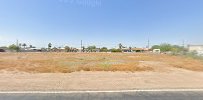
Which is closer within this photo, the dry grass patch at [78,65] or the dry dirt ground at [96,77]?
the dry dirt ground at [96,77]

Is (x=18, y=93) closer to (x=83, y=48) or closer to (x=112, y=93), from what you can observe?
(x=112, y=93)

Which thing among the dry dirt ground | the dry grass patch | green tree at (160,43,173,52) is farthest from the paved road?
green tree at (160,43,173,52)

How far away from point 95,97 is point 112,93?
0.92 metres

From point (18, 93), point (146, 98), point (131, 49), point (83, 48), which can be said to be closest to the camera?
point (146, 98)

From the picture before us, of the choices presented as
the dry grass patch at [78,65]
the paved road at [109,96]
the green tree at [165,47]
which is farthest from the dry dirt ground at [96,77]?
the green tree at [165,47]

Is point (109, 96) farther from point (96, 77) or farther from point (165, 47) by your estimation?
point (165, 47)

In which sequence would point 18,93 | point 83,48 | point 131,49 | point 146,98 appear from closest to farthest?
point 146,98
point 18,93
point 83,48
point 131,49

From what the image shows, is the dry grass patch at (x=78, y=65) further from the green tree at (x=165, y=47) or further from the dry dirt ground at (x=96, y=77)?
the green tree at (x=165, y=47)

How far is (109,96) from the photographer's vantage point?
23.7 feet

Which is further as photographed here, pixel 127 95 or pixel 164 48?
pixel 164 48

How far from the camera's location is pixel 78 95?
7348 mm

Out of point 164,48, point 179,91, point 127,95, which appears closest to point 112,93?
point 127,95

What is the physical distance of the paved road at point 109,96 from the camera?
6945 mm

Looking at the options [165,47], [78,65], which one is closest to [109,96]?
[78,65]
